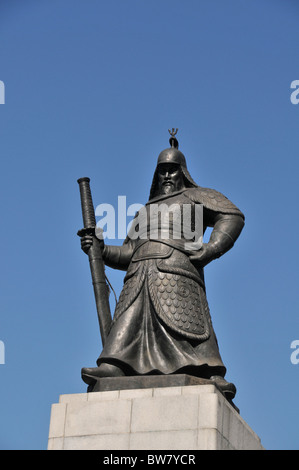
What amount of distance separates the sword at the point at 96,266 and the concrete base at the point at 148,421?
1209mm

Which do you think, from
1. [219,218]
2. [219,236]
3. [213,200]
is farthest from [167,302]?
[213,200]

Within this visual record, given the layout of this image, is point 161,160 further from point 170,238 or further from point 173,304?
point 173,304

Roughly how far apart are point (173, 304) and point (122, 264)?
1302mm

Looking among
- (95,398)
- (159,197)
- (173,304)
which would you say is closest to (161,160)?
(159,197)

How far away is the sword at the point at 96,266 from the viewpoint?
10874mm

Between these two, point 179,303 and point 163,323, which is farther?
point 179,303

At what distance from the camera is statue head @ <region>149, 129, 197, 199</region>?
11477 millimetres

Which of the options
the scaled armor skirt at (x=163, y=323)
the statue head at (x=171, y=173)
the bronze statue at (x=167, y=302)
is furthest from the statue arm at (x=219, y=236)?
the statue head at (x=171, y=173)

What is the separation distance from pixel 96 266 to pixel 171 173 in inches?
63.8

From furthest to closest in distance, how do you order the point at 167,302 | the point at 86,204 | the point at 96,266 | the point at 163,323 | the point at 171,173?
the point at 171,173 < the point at 86,204 < the point at 96,266 < the point at 167,302 < the point at 163,323

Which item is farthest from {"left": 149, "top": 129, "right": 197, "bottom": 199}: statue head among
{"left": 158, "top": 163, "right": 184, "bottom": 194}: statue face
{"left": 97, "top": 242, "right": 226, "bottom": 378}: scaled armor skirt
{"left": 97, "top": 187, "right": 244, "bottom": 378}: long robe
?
{"left": 97, "top": 242, "right": 226, "bottom": 378}: scaled armor skirt

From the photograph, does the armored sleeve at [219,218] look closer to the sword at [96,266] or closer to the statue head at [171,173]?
the statue head at [171,173]

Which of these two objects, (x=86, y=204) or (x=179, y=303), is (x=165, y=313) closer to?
(x=179, y=303)

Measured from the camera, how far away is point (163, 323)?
1018 cm
